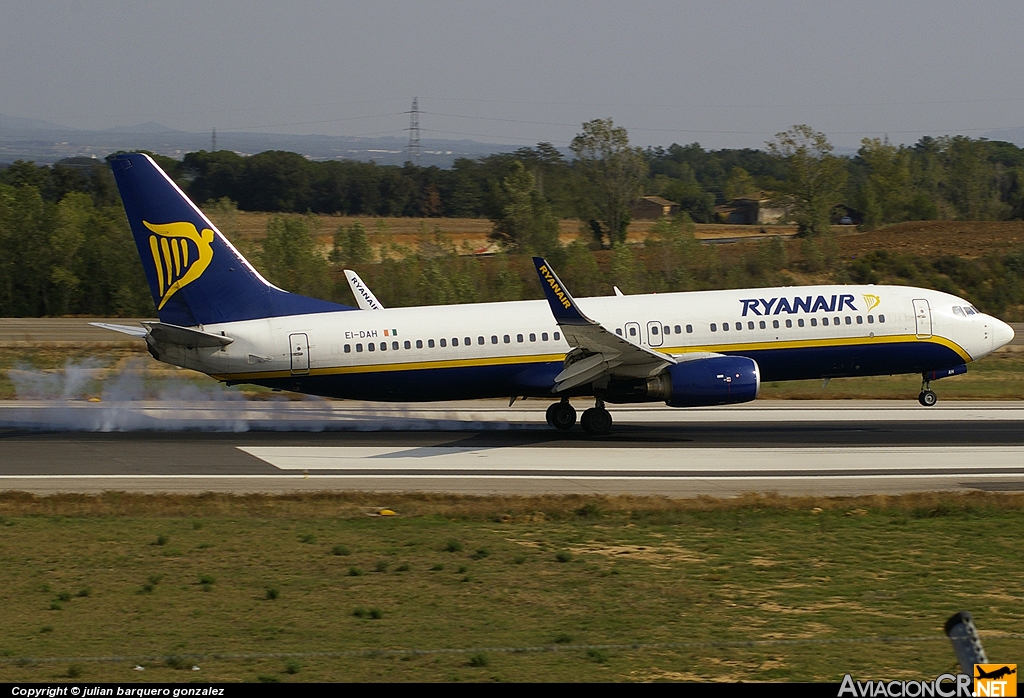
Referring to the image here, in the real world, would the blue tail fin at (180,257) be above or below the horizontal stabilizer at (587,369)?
above

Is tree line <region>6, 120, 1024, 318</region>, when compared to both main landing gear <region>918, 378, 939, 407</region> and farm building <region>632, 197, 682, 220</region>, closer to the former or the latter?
farm building <region>632, 197, 682, 220</region>

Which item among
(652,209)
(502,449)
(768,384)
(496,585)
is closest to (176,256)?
(502,449)

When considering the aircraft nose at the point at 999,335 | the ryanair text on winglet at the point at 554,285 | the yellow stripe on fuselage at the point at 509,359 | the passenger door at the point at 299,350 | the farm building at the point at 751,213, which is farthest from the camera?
the farm building at the point at 751,213

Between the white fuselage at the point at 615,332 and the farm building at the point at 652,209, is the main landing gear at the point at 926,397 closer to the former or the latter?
the white fuselage at the point at 615,332

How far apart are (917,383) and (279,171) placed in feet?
357

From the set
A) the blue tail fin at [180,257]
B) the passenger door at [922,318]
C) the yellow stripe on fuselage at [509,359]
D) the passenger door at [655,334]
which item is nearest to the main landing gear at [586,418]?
the yellow stripe on fuselage at [509,359]

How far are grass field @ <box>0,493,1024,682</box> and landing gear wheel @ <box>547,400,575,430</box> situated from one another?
398 inches

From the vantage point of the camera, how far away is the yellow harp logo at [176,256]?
1261 inches

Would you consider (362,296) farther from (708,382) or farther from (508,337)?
(708,382)

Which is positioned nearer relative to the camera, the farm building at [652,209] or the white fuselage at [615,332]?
the white fuselage at [615,332]

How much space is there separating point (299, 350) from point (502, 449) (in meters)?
6.75

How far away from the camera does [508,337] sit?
109 ft

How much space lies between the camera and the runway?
1059 inches

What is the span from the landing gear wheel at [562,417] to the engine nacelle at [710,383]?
4.17 metres
